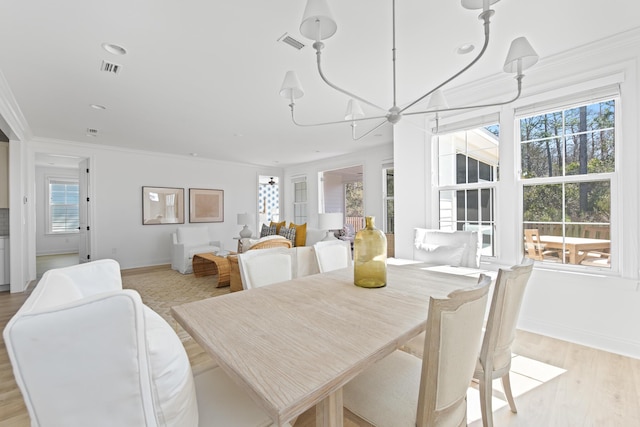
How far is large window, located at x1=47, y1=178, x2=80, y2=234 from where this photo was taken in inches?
309

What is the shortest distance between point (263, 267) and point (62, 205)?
925cm

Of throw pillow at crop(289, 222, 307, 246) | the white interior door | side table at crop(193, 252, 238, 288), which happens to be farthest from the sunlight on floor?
the white interior door

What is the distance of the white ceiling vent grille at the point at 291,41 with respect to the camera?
7.18 feet

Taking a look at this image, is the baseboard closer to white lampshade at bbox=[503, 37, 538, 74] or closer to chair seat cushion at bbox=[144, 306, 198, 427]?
white lampshade at bbox=[503, 37, 538, 74]

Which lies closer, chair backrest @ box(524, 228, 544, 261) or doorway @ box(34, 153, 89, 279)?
chair backrest @ box(524, 228, 544, 261)

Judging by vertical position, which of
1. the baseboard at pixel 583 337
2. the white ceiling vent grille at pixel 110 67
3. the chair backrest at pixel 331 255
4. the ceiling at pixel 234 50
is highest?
the ceiling at pixel 234 50

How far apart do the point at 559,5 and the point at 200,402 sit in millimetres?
3047

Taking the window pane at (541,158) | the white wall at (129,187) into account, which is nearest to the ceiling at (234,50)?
the window pane at (541,158)

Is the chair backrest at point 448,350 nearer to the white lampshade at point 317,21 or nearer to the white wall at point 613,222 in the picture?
the white lampshade at point 317,21

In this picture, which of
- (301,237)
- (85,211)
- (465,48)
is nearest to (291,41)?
(465,48)

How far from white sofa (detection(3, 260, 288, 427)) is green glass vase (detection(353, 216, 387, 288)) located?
1.15 m

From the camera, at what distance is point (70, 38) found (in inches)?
85.1

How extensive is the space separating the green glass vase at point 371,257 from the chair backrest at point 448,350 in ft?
2.36

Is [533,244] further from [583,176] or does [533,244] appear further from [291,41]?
[291,41]
